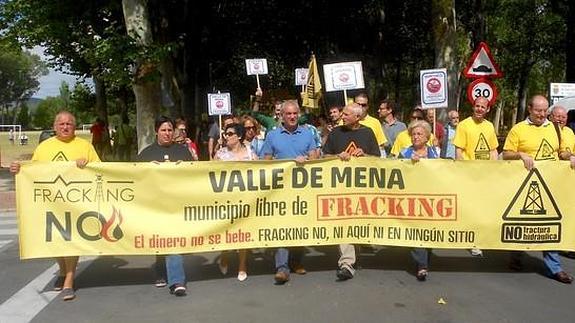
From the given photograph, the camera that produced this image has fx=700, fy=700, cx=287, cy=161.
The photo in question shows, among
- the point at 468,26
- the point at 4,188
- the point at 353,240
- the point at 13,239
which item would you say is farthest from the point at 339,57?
the point at 353,240

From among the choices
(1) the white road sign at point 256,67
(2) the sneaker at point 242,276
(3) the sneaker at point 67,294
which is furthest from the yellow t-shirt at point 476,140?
(1) the white road sign at point 256,67

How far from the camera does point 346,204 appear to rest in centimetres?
711

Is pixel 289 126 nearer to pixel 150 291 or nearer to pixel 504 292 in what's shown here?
pixel 150 291

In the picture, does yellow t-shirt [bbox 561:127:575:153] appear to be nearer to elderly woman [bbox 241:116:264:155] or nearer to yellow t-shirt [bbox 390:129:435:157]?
yellow t-shirt [bbox 390:129:435:157]

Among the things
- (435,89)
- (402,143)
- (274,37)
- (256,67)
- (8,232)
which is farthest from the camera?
(274,37)

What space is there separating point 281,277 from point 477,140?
9.09 feet

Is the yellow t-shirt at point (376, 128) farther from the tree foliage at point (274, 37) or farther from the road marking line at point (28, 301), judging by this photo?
the tree foliage at point (274, 37)

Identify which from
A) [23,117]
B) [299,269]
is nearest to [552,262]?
[299,269]

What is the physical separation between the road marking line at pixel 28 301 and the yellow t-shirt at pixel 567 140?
17.6 ft

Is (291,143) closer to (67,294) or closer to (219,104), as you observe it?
(67,294)

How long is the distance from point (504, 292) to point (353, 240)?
5.04ft

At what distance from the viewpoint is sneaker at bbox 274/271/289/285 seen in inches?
273

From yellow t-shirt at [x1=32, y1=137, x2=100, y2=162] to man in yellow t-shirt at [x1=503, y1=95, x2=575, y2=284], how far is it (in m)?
4.30

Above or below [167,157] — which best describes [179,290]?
below
